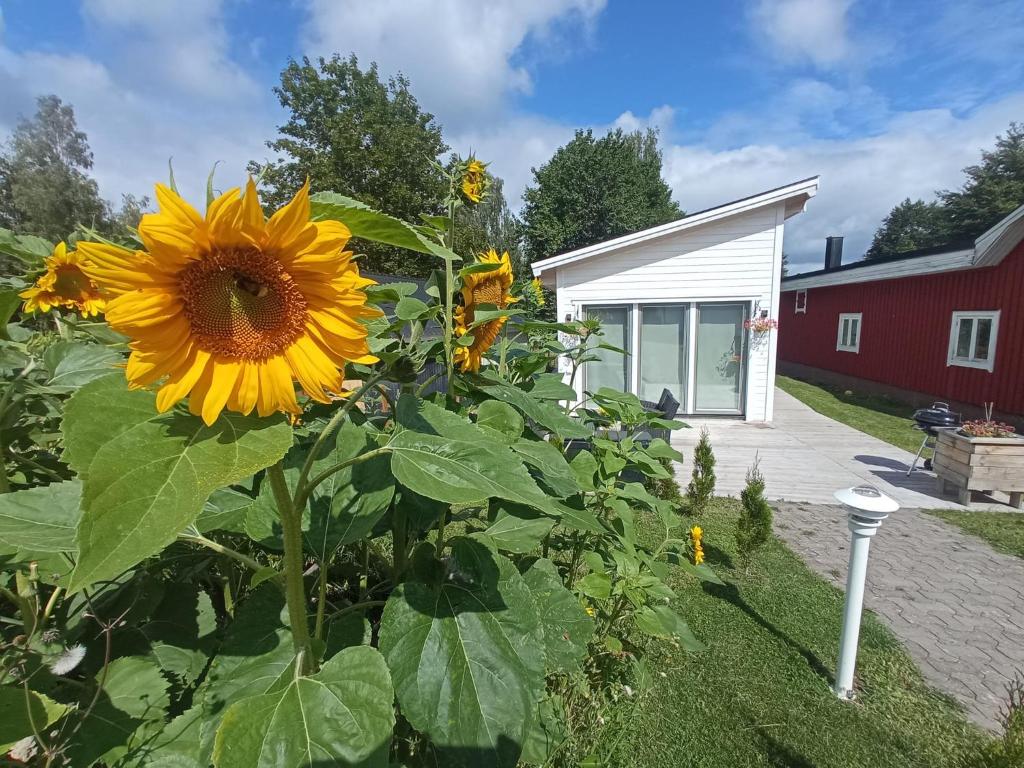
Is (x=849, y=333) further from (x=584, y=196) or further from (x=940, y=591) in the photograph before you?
(x=584, y=196)

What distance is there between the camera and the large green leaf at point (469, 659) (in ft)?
2.49

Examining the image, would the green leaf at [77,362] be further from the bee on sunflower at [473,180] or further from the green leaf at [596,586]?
the green leaf at [596,586]

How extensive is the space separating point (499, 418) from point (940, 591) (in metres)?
4.71

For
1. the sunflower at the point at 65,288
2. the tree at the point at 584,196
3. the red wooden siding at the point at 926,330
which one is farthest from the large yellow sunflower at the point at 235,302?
the tree at the point at 584,196

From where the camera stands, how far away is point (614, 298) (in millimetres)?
10070

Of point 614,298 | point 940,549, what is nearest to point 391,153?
point 614,298

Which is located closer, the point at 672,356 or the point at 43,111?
the point at 672,356

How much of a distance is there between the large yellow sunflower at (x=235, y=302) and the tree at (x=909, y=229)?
5747 centimetres

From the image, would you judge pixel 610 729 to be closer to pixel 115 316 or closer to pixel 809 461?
pixel 115 316

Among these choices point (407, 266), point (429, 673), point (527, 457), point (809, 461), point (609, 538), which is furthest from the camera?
point (407, 266)

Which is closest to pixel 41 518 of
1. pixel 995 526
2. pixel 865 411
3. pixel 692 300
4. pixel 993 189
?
pixel 995 526

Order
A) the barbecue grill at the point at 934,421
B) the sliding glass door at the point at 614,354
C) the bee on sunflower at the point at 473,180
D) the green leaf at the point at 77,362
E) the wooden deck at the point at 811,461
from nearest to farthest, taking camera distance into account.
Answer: the green leaf at the point at 77,362 < the bee on sunflower at the point at 473,180 < the wooden deck at the point at 811,461 < the barbecue grill at the point at 934,421 < the sliding glass door at the point at 614,354

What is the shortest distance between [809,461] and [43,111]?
41.5m

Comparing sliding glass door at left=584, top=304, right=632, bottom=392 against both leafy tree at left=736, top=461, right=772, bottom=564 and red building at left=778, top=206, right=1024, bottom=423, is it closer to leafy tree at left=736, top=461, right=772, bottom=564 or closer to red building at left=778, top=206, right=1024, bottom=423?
leafy tree at left=736, top=461, right=772, bottom=564
